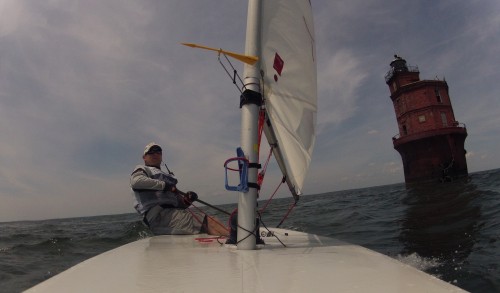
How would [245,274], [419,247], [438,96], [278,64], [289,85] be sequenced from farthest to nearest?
[438,96]
[419,247]
[289,85]
[278,64]
[245,274]

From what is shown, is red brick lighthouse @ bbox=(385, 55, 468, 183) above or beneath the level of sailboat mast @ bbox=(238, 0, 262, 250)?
above

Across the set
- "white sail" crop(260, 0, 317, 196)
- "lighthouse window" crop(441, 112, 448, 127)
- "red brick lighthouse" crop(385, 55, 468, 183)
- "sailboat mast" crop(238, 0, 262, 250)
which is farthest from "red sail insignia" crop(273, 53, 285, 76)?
"lighthouse window" crop(441, 112, 448, 127)

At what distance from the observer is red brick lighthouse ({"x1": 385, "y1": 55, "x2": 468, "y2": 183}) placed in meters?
31.8

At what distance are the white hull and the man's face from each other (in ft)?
7.14

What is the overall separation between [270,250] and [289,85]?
2.00m

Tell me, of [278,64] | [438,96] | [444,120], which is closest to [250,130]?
[278,64]

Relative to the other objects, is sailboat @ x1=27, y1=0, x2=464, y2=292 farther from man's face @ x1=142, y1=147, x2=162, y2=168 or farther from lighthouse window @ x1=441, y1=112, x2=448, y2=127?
lighthouse window @ x1=441, y1=112, x2=448, y2=127

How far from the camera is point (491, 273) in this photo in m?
3.84

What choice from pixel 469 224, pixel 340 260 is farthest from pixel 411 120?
pixel 340 260

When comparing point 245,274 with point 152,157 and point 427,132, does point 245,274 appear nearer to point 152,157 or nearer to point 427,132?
point 152,157

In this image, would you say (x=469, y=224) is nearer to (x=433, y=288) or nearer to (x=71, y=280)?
(x=433, y=288)

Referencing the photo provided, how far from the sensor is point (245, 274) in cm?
199

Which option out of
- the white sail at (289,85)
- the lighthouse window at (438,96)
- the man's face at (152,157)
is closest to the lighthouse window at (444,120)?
the lighthouse window at (438,96)

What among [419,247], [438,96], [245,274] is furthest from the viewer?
[438,96]
